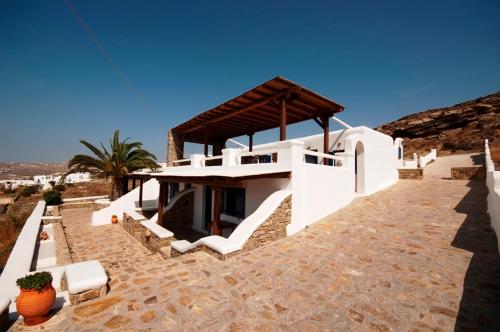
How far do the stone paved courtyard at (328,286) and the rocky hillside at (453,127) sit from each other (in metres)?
33.2

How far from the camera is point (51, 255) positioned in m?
9.01

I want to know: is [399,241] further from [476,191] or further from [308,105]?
[476,191]

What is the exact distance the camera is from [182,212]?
46.1ft

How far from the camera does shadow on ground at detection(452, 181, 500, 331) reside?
347cm

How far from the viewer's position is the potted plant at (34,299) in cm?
327

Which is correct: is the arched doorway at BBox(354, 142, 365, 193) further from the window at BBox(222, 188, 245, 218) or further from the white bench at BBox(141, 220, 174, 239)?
the white bench at BBox(141, 220, 174, 239)

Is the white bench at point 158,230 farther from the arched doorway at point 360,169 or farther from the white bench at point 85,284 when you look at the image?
the arched doorway at point 360,169

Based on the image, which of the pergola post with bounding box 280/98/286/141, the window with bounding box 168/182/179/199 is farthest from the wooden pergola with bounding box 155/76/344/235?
the window with bounding box 168/182/179/199

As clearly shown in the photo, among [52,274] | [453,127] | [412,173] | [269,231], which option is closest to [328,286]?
[269,231]

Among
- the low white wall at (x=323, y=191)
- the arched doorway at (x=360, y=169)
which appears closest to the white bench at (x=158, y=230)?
the low white wall at (x=323, y=191)

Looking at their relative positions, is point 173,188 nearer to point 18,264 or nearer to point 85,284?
point 18,264

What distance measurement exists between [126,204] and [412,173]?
20.6 meters

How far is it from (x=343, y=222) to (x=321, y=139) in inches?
337

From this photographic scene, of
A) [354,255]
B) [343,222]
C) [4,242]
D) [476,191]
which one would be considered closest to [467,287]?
[354,255]
